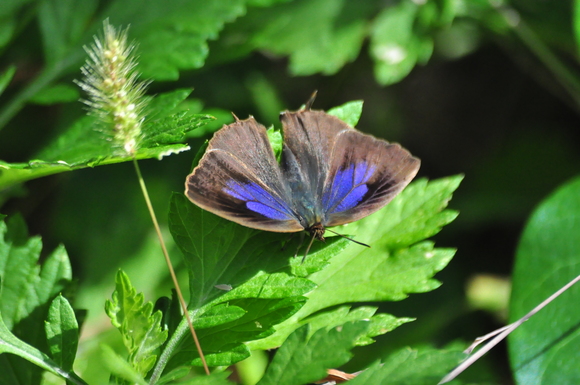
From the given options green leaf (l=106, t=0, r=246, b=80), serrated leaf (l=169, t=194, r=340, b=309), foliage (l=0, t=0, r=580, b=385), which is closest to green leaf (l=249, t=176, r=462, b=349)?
foliage (l=0, t=0, r=580, b=385)

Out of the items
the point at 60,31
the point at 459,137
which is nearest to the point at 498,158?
the point at 459,137

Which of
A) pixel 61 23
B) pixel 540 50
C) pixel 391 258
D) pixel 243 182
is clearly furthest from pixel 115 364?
pixel 540 50

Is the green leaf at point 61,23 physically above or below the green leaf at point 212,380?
above

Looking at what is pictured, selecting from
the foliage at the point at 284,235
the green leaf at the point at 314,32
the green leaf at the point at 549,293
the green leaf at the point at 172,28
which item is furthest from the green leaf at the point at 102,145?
the green leaf at the point at 549,293

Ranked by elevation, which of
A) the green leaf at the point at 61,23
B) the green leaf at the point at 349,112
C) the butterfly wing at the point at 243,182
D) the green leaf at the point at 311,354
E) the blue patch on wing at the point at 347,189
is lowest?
the green leaf at the point at 311,354

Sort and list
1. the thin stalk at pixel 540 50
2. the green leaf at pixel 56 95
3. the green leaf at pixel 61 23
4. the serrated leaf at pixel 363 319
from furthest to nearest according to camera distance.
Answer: the thin stalk at pixel 540 50
the green leaf at pixel 61 23
the green leaf at pixel 56 95
the serrated leaf at pixel 363 319

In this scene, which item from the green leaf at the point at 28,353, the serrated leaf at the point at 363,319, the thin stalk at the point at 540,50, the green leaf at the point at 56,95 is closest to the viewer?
the green leaf at the point at 28,353

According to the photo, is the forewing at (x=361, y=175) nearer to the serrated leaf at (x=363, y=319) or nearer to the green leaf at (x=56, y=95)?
the serrated leaf at (x=363, y=319)

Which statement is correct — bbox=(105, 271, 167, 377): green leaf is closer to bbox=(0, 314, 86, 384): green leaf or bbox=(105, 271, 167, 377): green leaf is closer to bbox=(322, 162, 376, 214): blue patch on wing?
bbox=(0, 314, 86, 384): green leaf
